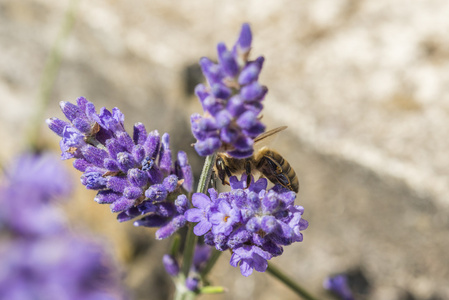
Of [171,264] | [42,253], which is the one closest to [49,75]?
[171,264]

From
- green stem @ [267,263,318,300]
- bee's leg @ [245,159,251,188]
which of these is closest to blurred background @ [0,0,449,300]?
green stem @ [267,263,318,300]

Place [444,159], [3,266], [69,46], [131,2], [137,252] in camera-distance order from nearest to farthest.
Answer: [3,266] → [444,159] → [137,252] → [69,46] → [131,2]

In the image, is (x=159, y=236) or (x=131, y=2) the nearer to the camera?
(x=159, y=236)

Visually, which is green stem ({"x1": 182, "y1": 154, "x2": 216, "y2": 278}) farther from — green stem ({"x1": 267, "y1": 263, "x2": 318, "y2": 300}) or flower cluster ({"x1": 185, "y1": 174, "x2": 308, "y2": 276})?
green stem ({"x1": 267, "y1": 263, "x2": 318, "y2": 300})

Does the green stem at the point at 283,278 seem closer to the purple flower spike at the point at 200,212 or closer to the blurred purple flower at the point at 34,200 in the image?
the purple flower spike at the point at 200,212

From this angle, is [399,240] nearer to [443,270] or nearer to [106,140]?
[443,270]

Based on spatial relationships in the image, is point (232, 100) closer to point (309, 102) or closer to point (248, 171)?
point (248, 171)

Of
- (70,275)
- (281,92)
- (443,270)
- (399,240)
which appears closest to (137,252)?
(281,92)
